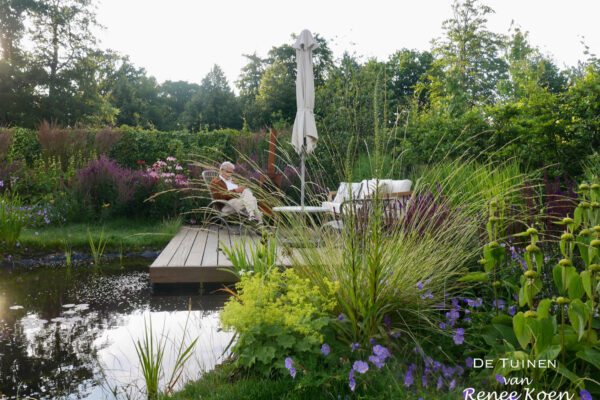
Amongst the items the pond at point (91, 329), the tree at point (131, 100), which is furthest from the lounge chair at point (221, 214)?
the tree at point (131, 100)

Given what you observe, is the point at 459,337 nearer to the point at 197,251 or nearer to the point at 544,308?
the point at 544,308

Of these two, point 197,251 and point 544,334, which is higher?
point 544,334

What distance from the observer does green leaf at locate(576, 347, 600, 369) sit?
4.37 feet

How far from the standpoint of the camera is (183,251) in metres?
4.51

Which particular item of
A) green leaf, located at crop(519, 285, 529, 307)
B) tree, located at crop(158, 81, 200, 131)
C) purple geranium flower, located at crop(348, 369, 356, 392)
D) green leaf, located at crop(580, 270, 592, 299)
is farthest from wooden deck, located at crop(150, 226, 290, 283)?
tree, located at crop(158, 81, 200, 131)

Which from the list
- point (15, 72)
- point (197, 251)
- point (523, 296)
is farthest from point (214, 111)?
point (523, 296)

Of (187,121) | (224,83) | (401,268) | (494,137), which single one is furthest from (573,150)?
(224,83)

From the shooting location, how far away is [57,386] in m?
2.00

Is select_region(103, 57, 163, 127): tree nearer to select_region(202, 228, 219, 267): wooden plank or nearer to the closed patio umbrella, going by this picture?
the closed patio umbrella

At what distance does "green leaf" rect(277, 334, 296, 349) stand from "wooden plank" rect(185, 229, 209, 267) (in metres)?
2.20

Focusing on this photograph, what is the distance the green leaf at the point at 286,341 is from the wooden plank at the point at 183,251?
2243mm

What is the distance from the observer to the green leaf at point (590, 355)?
1.33m

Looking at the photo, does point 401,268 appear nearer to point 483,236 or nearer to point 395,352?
point 395,352

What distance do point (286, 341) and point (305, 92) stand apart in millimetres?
4522
